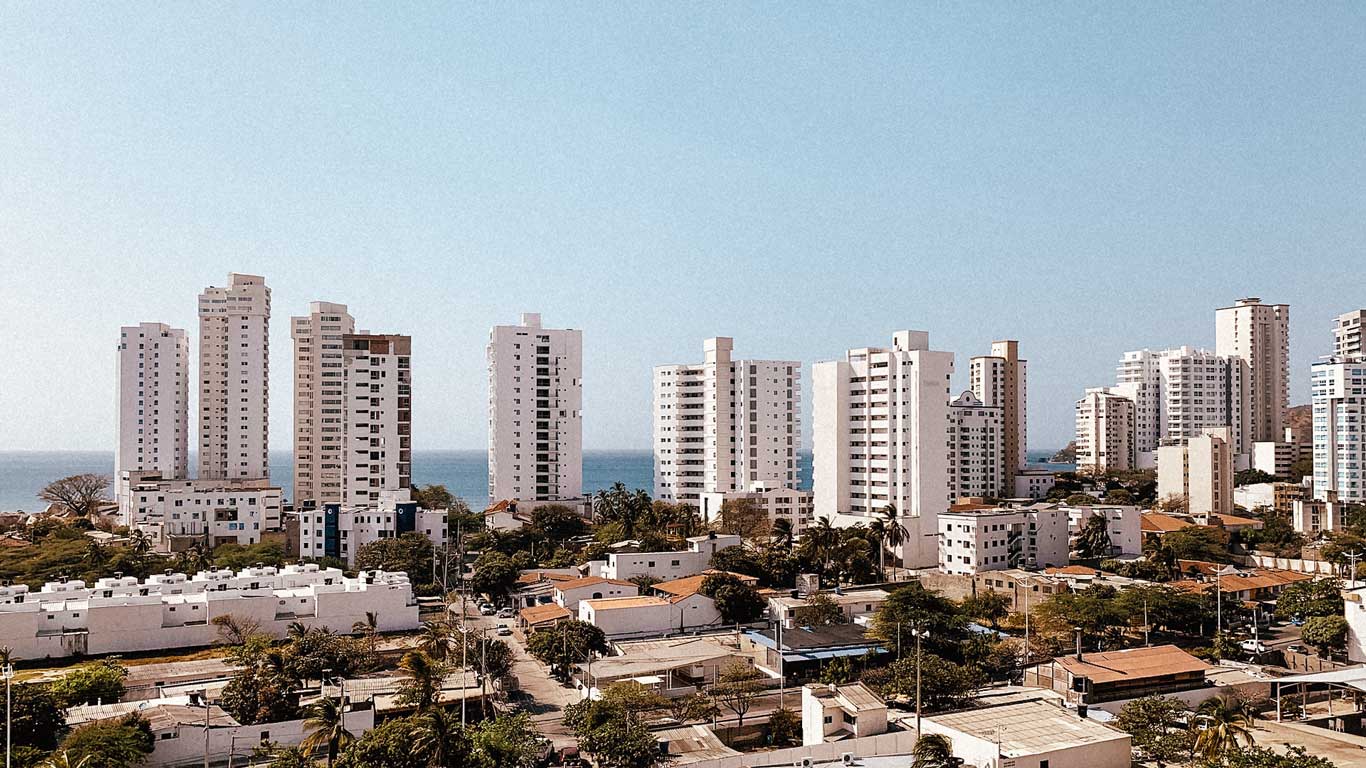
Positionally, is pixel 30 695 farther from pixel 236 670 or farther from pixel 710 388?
pixel 710 388

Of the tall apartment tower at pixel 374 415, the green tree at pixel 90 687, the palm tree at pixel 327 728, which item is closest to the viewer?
the palm tree at pixel 327 728

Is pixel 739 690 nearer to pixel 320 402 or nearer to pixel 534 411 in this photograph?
pixel 534 411

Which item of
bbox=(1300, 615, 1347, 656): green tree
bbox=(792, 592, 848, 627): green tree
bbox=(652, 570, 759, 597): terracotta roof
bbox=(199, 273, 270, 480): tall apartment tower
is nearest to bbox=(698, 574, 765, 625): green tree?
bbox=(652, 570, 759, 597): terracotta roof

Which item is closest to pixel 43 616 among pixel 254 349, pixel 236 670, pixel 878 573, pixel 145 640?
pixel 145 640

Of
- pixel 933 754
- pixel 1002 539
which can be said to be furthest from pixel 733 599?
pixel 933 754

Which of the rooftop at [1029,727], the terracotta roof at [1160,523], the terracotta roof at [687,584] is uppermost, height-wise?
the terracotta roof at [1160,523]

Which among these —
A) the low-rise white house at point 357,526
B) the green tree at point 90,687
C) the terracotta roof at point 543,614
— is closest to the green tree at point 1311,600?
the terracotta roof at point 543,614

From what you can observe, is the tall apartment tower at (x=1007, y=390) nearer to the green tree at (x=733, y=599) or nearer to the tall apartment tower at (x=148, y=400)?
the green tree at (x=733, y=599)
